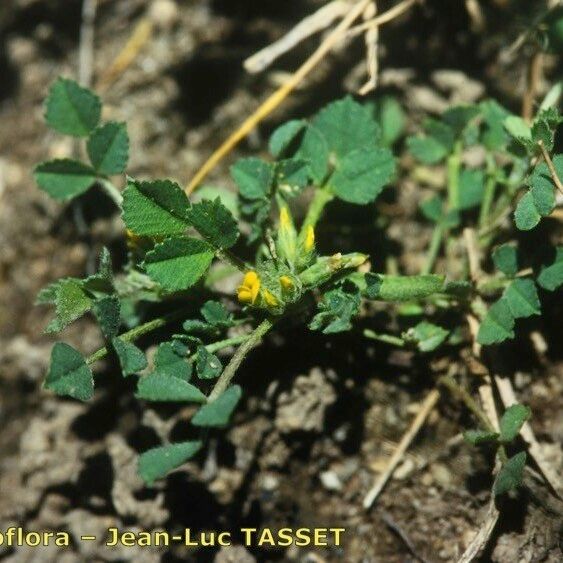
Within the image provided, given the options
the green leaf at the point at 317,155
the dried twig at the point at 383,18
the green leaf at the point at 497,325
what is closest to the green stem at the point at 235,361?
the green leaf at the point at 317,155

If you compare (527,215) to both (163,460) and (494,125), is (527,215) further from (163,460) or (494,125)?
(163,460)

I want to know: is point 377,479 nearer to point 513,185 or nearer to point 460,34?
point 513,185

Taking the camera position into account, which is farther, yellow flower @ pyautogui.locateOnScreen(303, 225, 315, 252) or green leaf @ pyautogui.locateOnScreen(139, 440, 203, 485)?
yellow flower @ pyautogui.locateOnScreen(303, 225, 315, 252)

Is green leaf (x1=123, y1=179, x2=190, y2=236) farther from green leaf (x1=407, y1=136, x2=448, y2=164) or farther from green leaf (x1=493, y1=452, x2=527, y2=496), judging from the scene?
green leaf (x1=493, y1=452, x2=527, y2=496)

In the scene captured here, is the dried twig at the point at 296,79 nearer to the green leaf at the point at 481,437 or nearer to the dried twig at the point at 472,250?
the dried twig at the point at 472,250

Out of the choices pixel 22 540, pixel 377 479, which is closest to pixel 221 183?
pixel 377 479

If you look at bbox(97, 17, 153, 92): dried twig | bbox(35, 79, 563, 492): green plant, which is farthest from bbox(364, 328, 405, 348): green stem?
bbox(97, 17, 153, 92): dried twig
